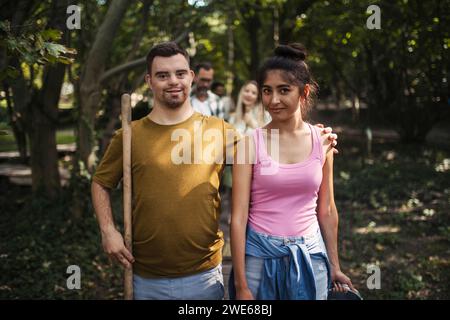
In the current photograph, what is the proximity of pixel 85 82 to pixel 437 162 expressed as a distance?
830cm

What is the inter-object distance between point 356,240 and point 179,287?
481 centimetres

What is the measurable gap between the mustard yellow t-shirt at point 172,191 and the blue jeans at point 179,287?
34 millimetres

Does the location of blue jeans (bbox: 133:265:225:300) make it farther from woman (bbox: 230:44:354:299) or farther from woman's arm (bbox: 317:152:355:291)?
woman's arm (bbox: 317:152:355:291)

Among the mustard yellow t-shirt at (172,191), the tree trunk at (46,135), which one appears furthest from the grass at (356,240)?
the mustard yellow t-shirt at (172,191)

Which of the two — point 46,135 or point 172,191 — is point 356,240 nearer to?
point 172,191

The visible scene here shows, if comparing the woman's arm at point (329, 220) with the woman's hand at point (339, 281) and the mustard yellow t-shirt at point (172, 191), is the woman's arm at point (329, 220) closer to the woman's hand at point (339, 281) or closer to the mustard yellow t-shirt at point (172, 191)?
the woman's hand at point (339, 281)

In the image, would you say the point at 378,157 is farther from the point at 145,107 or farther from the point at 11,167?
the point at 11,167

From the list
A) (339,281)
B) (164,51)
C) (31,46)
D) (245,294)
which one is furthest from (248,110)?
(245,294)

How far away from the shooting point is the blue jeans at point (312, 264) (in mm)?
2359

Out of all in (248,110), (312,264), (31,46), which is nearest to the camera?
(312,264)

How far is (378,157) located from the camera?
13016 mm

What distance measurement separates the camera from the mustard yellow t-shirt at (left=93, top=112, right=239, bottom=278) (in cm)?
246

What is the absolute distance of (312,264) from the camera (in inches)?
95.2
